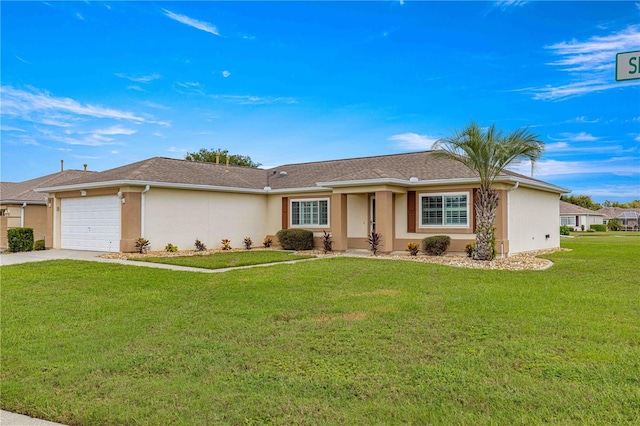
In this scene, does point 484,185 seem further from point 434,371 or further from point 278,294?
point 434,371

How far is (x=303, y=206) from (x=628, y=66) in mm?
17705

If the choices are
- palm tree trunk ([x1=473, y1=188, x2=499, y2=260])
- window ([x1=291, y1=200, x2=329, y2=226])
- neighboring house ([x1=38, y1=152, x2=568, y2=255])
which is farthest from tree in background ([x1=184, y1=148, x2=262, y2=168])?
palm tree trunk ([x1=473, y1=188, x2=499, y2=260])

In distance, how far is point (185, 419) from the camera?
374 cm

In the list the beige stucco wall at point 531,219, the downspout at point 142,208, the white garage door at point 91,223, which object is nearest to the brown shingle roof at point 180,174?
the downspout at point 142,208

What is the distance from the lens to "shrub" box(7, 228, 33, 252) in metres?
19.9

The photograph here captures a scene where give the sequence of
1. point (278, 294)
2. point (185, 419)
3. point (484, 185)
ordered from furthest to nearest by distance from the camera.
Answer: point (484, 185), point (278, 294), point (185, 419)

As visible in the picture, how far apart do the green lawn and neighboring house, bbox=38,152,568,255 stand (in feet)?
25.4

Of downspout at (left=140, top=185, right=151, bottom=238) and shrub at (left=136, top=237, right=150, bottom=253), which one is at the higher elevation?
downspout at (left=140, top=185, right=151, bottom=238)

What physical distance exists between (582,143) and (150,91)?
20.7 m

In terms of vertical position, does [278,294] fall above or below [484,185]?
below

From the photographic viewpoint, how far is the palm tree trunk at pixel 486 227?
48.6 ft

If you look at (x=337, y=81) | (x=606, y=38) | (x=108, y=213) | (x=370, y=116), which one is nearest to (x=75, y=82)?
(x=108, y=213)

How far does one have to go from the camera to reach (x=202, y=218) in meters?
20.0

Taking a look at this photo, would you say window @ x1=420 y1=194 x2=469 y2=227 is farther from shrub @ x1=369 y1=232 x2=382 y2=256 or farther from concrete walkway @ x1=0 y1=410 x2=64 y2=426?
concrete walkway @ x1=0 y1=410 x2=64 y2=426
